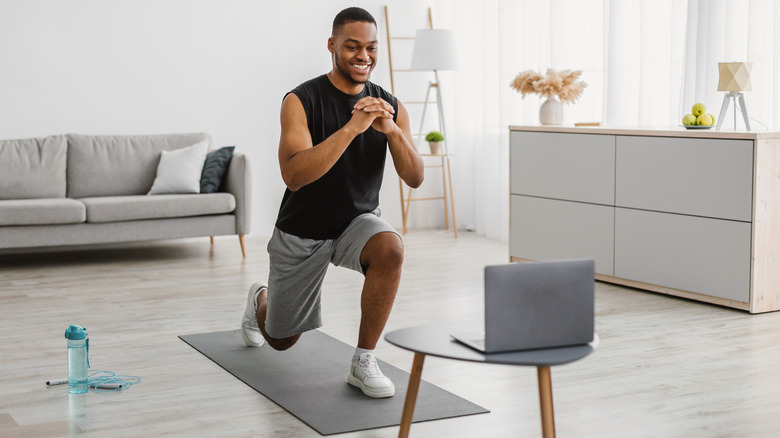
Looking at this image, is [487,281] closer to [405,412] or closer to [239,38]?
[405,412]

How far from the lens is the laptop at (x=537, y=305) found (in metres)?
1.98

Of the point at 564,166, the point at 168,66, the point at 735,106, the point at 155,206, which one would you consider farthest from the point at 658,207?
the point at 168,66

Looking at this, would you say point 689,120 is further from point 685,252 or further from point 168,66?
point 168,66

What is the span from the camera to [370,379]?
308cm

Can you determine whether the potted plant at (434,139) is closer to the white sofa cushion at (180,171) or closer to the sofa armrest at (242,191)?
the sofa armrest at (242,191)

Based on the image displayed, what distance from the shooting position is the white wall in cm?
650

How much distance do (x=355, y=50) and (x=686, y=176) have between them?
2184mm

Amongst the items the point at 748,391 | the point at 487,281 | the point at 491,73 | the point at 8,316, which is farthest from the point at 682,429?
the point at 491,73

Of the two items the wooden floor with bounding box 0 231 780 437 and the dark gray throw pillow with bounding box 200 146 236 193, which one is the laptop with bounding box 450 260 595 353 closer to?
the wooden floor with bounding box 0 231 780 437

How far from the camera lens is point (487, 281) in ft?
6.48

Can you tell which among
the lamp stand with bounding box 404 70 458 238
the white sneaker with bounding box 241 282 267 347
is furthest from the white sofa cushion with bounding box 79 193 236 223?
the white sneaker with bounding box 241 282 267 347

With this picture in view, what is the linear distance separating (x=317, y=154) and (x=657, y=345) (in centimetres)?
169

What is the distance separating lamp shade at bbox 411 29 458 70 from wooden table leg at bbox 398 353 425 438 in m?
4.93

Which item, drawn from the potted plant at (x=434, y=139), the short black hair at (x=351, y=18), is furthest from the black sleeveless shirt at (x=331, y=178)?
the potted plant at (x=434, y=139)
